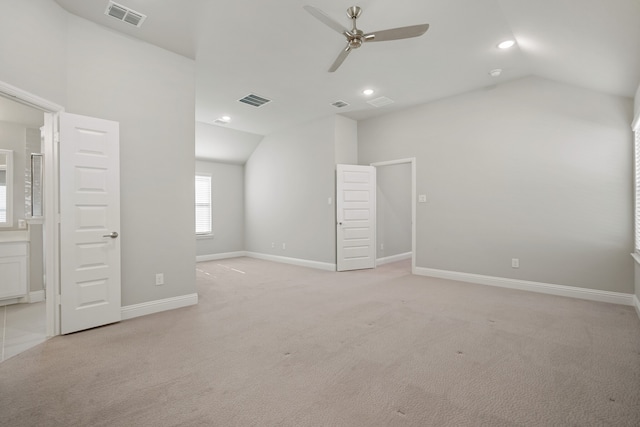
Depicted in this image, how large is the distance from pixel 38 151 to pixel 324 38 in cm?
426

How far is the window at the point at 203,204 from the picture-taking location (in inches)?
292

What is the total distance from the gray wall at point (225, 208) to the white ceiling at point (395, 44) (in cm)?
297

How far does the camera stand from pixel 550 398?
6.15 ft

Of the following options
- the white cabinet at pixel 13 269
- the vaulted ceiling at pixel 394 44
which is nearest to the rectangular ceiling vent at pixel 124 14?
the vaulted ceiling at pixel 394 44

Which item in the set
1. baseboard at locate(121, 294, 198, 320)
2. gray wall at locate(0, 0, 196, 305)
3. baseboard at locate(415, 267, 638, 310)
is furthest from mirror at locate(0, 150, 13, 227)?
baseboard at locate(415, 267, 638, 310)

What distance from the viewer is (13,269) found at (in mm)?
3789

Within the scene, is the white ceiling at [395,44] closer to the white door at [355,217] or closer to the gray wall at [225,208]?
the white door at [355,217]

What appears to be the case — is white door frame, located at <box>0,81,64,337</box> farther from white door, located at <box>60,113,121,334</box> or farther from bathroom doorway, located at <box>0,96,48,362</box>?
bathroom doorway, located at <box>0,96,48,362</box>

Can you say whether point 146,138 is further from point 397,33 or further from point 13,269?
point 397,33

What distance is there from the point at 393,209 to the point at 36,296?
249 inches

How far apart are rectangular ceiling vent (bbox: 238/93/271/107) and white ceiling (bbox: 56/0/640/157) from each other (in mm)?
172

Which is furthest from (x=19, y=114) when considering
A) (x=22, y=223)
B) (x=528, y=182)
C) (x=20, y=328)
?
(x=528, y=182)

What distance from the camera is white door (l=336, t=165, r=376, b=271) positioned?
19.4 feet

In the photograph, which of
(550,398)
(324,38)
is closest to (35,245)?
(324,38)
